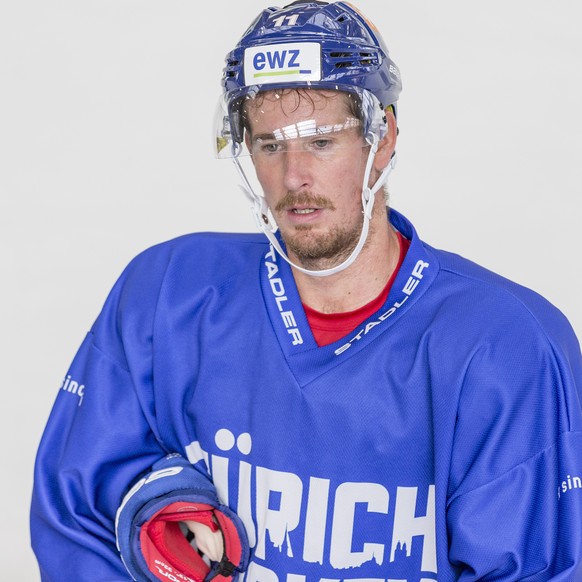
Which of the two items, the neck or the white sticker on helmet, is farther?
the neck

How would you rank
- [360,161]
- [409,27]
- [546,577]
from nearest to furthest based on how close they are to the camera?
[546,577] < [360,161] < [409,27]

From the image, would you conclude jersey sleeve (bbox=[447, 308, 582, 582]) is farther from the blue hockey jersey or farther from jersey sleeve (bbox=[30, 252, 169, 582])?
jersey sleeve (bbox=[30, 252, 169, 582])

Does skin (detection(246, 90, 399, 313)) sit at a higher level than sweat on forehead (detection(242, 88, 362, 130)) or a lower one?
lower

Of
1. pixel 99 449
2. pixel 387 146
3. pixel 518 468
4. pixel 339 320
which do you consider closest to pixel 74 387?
pixel 99 449

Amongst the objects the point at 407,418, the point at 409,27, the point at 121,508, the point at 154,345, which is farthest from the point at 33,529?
the point at 409,27

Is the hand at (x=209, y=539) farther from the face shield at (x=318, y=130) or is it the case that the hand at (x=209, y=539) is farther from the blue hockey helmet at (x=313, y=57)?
the blue hockey helmet at (x=313, y=57)

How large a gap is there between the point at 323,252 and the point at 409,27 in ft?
4.27

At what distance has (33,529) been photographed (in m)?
3.35

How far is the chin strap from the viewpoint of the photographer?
315cm

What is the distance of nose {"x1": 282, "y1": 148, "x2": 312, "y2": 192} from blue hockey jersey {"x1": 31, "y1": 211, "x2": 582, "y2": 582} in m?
0.25

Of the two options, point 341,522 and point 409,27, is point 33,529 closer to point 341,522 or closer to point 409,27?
point 341,522

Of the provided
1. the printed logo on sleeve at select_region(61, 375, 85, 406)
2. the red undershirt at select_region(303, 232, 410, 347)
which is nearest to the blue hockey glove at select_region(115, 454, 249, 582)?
the printed logo on sleeve at select_region(61, 375, 85, 406)

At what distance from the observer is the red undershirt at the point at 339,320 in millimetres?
3252

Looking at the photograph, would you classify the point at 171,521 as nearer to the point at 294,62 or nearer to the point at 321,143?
the point at 321,143
